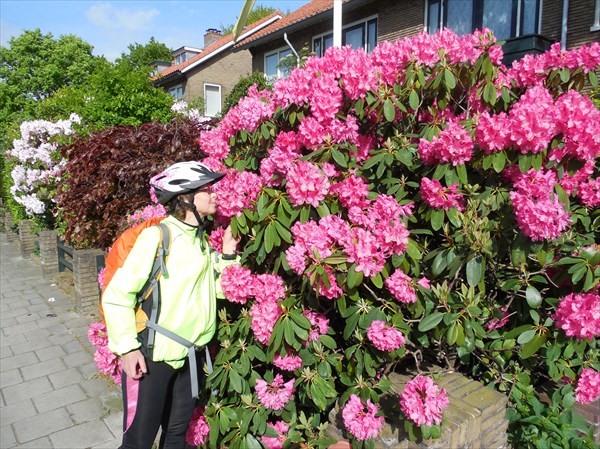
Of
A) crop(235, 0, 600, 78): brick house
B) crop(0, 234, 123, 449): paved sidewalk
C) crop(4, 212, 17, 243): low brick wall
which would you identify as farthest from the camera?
crop(4, 212, 17, 243): low brick wall

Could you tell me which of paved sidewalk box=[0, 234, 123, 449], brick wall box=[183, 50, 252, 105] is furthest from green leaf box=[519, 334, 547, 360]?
brick wall box=[183, 50, 252, 105]

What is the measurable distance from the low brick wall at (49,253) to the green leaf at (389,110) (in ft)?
24.5

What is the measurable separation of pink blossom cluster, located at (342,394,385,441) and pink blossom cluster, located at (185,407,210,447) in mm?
901

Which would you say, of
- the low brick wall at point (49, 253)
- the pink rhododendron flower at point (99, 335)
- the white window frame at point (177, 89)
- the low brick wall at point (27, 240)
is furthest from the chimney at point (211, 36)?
the pink rhododendron flower at point (99, 335)

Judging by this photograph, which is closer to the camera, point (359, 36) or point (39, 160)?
point (39, 160)

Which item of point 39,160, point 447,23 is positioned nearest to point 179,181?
point 39,160

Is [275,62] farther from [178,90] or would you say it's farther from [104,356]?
[104,356]

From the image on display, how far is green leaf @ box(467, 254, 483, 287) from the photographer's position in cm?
212

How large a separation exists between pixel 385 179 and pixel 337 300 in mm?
697

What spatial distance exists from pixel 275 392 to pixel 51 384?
2916 mm

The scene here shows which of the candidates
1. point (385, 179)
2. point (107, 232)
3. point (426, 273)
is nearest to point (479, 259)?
point (426, 273)

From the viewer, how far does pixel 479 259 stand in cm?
216

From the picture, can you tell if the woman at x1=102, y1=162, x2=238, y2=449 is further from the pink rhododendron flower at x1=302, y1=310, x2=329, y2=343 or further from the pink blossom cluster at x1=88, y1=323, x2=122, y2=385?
the pink blossom cluster at x1=88, y1=323, x2=122, y2=385

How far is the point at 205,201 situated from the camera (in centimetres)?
245
